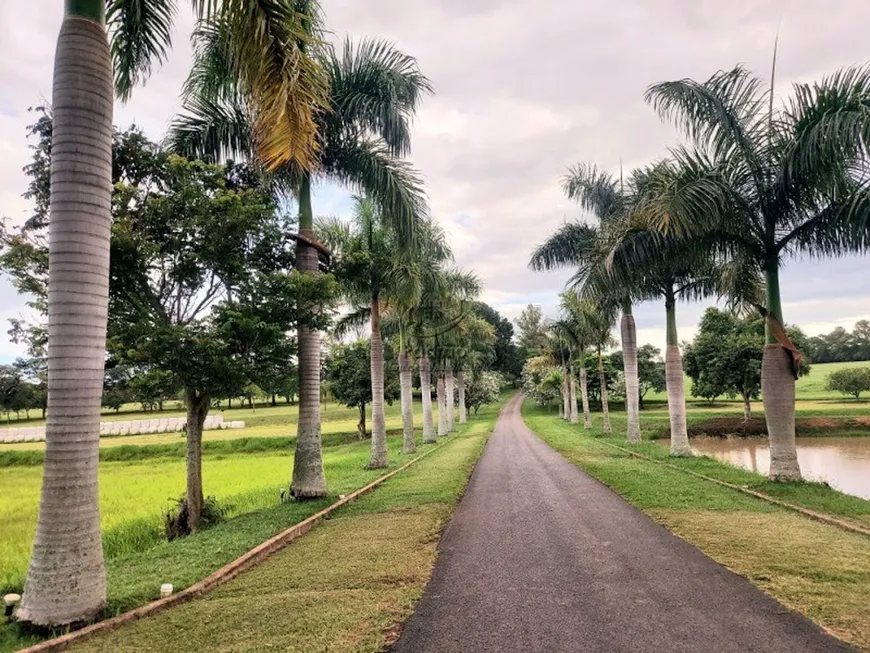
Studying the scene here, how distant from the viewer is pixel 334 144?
12.5 metres

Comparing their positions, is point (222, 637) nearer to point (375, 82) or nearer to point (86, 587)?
point (86, 587)

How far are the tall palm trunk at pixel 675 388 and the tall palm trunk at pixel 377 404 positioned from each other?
8631mm

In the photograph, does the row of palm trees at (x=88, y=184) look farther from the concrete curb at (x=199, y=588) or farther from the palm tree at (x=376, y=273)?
the palm tree at (x=376, y=273)

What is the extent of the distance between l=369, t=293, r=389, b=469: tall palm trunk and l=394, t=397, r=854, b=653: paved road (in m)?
8.89

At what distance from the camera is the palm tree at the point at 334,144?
1110 cm

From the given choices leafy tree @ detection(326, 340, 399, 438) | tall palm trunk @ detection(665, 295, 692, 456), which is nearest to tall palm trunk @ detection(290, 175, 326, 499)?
tall palm trunk @ detection(665, 295, 692, 456)

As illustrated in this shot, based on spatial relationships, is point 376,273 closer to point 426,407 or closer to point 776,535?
point 426,407

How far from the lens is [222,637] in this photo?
4418 mm

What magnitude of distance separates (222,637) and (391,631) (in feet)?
4.37

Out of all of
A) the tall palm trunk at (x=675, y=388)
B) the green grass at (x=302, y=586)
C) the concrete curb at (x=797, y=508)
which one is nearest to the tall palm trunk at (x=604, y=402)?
the tall palm trunk at (x=675, y=388)

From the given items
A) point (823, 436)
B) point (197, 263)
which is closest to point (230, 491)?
point (197, 263)

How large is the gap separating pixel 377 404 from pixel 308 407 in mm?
6540

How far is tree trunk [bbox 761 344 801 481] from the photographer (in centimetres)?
1049

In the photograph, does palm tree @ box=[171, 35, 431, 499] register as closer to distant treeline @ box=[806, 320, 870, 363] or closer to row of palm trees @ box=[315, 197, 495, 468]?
row of palm trees @ box=[315, 197, 495, 468]
